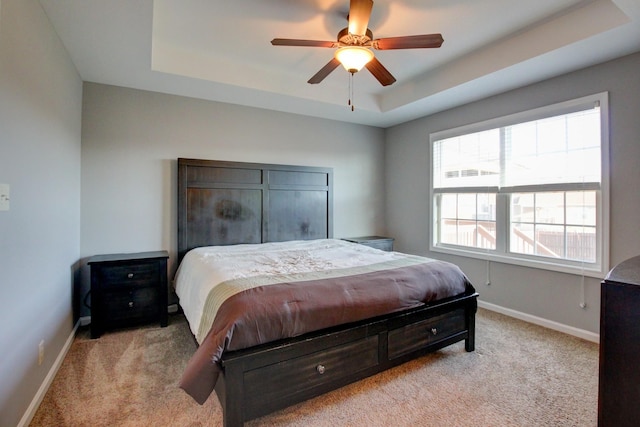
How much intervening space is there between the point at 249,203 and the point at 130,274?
1.52m

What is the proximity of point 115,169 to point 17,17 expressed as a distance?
184 cm

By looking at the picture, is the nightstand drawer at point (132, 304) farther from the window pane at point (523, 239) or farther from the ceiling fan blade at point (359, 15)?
the window pane at point (523, 239)

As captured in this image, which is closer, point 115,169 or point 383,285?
point 383,285

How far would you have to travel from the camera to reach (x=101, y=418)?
6.00 feet

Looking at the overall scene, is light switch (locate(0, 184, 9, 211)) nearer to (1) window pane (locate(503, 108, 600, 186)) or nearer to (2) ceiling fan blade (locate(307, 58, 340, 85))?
(2) ceiling fan blade (locate(307, 58, 340, 85))

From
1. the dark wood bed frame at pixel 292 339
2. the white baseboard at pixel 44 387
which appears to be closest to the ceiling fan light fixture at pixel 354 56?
the dark wood bed frame at pixel 292 339

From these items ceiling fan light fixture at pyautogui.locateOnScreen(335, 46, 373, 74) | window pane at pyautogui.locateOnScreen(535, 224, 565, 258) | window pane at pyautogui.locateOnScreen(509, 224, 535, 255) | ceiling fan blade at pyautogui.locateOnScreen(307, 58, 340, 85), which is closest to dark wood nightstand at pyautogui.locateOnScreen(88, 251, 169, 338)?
ceiling fan blade at pyautogui.locateOnScreen(307, 58, 340, 85)

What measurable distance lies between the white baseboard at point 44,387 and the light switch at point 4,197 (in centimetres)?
119

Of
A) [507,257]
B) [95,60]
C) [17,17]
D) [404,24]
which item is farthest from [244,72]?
[507,257]

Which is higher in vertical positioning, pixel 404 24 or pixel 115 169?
pixel 404 24

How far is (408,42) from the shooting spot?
219 cm

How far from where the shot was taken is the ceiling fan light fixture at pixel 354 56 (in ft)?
7.42

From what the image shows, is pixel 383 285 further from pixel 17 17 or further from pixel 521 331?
pixel 17 17

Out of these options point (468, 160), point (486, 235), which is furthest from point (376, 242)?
point (468, 160)
